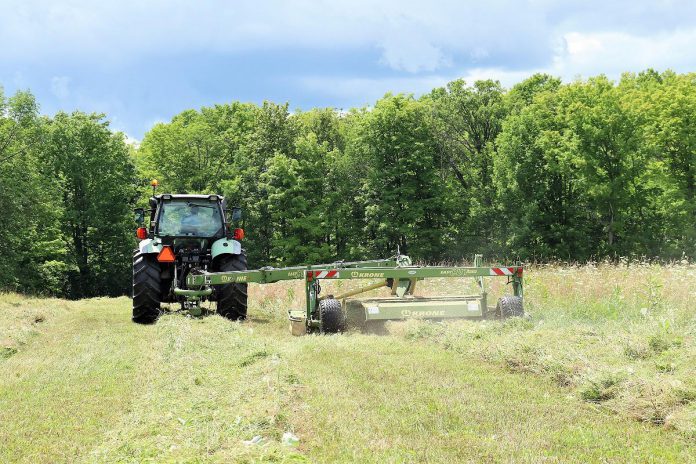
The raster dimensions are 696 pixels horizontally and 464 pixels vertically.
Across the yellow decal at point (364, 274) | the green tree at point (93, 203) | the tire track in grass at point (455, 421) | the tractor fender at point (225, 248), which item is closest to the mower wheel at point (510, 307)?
the yellow decal at point (364, 274)

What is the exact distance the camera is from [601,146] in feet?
98.1

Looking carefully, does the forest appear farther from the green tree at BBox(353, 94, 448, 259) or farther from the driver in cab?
the driver in cab

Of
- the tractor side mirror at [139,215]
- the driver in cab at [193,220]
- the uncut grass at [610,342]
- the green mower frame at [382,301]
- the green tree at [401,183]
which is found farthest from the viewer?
the green tree at [401,183]

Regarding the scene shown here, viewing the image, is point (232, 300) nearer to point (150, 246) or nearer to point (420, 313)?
point (150, 246)

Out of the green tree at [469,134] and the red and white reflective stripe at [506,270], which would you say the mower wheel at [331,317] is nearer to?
the red and white reflective stripe at [506,270]

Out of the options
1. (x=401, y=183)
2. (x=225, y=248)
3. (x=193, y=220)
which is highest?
(x=401, y=183)

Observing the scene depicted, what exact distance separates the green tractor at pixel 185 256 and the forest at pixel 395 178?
56.4 ft

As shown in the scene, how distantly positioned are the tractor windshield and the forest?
17131 mm

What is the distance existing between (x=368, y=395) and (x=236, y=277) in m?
5.50

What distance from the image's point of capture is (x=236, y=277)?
10.6 metres

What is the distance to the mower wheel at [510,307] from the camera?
9648 mm

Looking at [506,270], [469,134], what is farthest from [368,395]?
[469,134]

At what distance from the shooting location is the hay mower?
988 cm

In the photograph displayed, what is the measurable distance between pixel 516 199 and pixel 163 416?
30.2 metres
